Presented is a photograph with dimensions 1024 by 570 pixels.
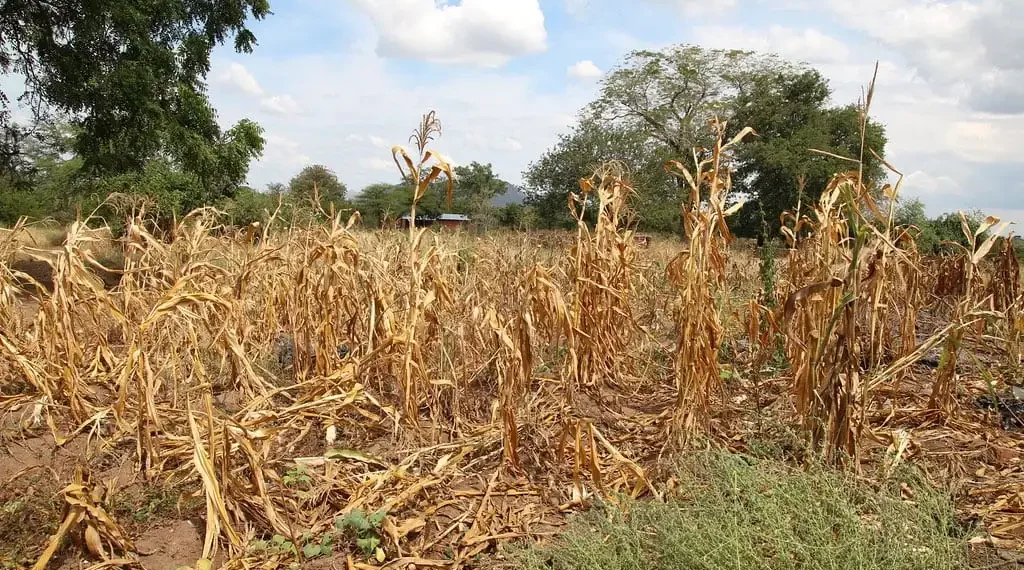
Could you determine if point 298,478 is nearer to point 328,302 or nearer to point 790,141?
point 328,302

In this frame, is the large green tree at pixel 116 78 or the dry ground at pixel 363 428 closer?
the dry ground at pixel 363 428

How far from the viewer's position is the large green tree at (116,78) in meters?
9.56

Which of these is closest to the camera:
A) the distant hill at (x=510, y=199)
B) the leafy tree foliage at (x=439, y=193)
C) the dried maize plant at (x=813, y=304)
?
the dried maize plant at (x=813, y=304)

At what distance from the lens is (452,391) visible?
329 cm

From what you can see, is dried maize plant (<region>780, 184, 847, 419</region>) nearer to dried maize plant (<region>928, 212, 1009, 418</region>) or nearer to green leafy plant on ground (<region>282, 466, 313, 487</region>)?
dried maize plant (<region>928, 212, 1009, 418</region>)

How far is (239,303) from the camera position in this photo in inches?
140

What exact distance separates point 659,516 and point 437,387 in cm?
Answer: 128

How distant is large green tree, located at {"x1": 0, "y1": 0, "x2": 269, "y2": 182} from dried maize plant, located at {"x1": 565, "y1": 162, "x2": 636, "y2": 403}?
846 centimetres

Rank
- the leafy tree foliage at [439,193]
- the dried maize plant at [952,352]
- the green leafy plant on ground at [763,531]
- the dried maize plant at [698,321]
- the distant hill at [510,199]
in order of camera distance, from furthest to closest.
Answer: the leafy tree foliage at [439,193] → the distant hill at [510,199] → the dried maize plant at [952,352] → the dried maize plant at [698,321] → the green leafy plant on ground at [763,531]

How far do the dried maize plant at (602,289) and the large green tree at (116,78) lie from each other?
8459 millimetres

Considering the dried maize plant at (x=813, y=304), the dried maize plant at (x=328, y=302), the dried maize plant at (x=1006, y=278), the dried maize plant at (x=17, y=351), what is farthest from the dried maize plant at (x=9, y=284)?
the dried maize plant at (x=1006, y=278)

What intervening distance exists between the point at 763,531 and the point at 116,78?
10.6 m

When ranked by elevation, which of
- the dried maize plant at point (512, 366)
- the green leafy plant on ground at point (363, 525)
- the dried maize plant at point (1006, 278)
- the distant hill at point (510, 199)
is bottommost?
the green leafy plant on ground at point (363, 525)

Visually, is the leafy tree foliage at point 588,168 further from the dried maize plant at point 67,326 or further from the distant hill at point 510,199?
the dried maize plant at point 67,326
